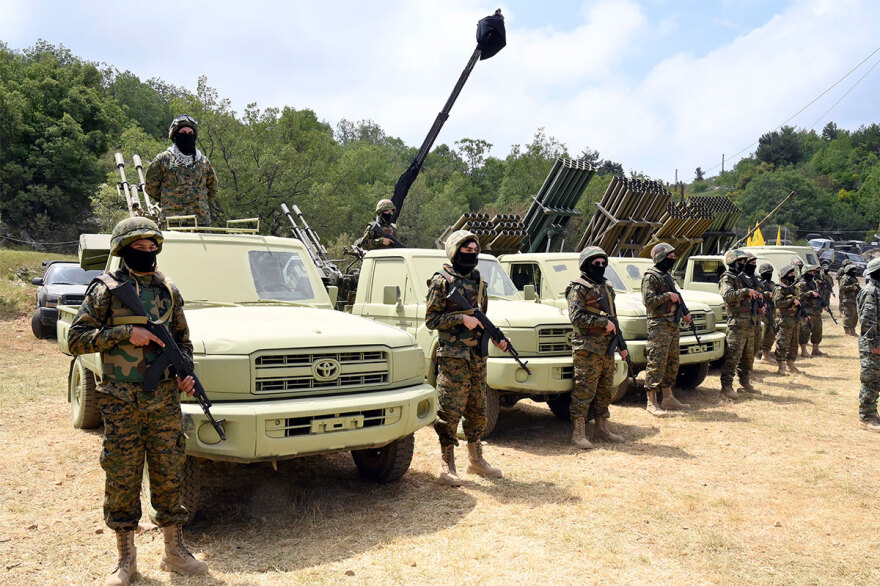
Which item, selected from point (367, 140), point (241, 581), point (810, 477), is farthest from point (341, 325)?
point (367, 140)

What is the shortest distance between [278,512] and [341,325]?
1404 mm

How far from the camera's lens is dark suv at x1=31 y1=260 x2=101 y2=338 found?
43.8ft

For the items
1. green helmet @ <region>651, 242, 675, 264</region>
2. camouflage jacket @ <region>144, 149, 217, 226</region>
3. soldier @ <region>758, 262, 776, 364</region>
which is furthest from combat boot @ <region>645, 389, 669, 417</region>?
camouflage jacket @ <region>144, 149, 217, 226</region>

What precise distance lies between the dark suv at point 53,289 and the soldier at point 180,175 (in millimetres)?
6319

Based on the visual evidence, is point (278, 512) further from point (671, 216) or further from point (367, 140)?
point (367, 140)

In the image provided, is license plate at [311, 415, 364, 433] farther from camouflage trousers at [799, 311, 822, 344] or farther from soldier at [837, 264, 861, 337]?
soldier at [837, 264, 861, 337]

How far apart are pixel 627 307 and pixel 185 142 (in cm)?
576

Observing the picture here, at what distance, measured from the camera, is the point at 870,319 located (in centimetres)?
766

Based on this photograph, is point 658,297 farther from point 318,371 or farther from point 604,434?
point 318,371

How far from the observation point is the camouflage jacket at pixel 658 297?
26.9 ft

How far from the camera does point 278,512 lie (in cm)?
485

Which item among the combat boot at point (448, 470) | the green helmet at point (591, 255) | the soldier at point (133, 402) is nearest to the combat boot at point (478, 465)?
the combat boot at point (448, 470)

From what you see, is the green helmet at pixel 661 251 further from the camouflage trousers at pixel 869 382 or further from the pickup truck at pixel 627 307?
the camouflage trousers at pixel 869 382

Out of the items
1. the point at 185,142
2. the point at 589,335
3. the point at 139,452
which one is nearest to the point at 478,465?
the point at 589,335
